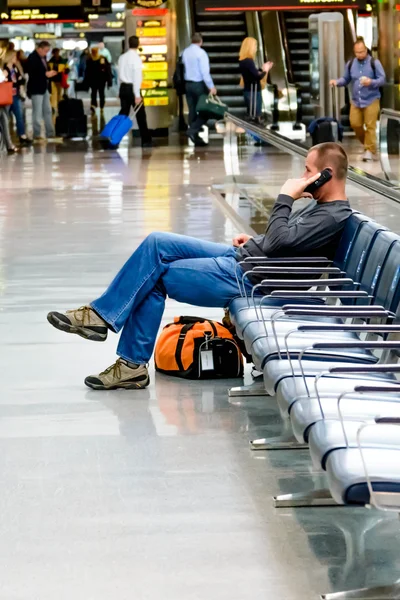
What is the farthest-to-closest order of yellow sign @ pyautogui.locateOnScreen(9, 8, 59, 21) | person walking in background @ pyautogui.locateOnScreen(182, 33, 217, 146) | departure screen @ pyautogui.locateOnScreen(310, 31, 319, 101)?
yellow sign @ pyautogui.locateOnScreen(9, 8, 59, 21) < departure screen @ pyautogui.locateOnScreen(310, 31, 319, 101) < person walking in background @ pyautogui.locateOnScreen(182, 33, 217, 146)

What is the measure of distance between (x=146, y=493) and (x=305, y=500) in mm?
552

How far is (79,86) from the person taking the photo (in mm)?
43281

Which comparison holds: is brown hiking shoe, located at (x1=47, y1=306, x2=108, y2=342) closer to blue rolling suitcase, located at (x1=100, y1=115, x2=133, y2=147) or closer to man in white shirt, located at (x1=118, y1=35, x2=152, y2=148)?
blue rolling suitcase, located at (x1=100, y1=115, x2=133, y2=147)

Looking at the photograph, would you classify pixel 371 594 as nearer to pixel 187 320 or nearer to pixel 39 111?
pixel 187 320

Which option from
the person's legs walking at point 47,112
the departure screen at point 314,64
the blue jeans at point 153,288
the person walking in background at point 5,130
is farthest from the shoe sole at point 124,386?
the person's legs walking at point 47,112

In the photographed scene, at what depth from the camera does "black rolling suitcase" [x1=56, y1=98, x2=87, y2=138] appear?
23920mm

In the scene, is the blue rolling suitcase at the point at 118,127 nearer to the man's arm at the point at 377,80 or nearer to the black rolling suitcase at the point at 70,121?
the black rolling suitcase at the point at 70,121

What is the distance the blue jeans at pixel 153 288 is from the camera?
18.2 feet

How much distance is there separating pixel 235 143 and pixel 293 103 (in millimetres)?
8264

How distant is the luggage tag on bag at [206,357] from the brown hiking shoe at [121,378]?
0.30 metres

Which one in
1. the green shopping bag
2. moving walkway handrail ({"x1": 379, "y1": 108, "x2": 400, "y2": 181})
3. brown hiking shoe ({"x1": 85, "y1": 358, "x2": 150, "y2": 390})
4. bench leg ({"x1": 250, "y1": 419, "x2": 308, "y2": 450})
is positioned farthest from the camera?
the green shopping bag

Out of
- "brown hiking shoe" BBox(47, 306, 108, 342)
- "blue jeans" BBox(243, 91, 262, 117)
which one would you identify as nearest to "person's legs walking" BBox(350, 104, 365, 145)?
"blue jeans" BBox(243, 91, 262, 117)

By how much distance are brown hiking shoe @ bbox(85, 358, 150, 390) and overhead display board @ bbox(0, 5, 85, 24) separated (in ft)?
75.8

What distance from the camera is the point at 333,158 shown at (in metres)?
5.33
